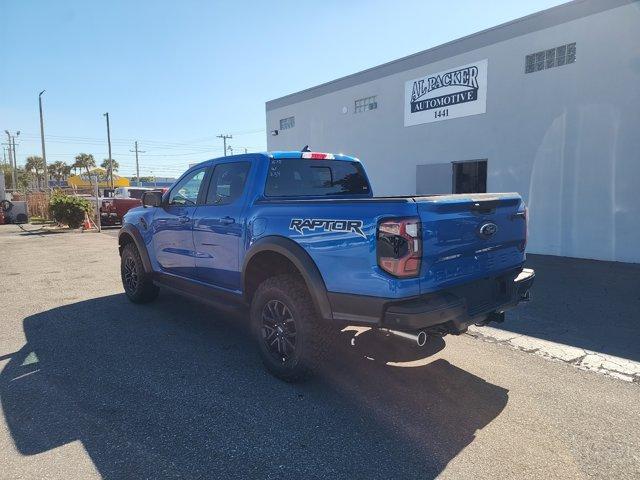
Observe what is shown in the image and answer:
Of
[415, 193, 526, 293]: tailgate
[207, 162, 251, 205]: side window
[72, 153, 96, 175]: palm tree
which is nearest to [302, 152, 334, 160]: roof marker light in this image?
[207, 162, 251, 205]: side window

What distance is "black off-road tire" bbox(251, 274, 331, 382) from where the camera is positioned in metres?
3.44

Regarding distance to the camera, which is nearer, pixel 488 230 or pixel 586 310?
pixel 488 230

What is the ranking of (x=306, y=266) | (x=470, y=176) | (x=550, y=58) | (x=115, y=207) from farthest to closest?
1. (x=115, y=207)
2. (x=470, y=176)
3. (x=550, y=58)
4. (x=306, y=266)

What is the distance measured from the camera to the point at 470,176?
38.2ft

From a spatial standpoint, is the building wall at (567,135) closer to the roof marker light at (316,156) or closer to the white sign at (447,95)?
the white sign at (447,95)

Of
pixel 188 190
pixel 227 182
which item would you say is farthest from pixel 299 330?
pixel 188 190

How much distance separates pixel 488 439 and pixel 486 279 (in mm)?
1184

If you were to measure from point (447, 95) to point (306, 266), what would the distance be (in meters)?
10.1

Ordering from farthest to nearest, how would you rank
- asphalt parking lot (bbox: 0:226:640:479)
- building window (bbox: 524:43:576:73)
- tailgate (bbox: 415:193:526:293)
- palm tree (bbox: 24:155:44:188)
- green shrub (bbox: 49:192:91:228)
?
palm tree (bbox: 24:155:44:188) → green shrub (bbox: 49:192:91:228) → building window (bbox: 524:43:576:73) → tailgate (bbox: 415:193:526:293) → asphalt parking lot (bbox: 0:226:640:479)

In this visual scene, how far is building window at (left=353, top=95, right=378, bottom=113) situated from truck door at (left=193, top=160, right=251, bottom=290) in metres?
10.3

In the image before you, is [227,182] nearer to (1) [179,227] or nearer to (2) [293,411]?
(1) [179,227]

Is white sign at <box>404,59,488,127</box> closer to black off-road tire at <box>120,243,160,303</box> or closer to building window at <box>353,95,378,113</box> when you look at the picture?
building window at <box>353,95,378,113</box>

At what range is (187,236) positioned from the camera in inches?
194

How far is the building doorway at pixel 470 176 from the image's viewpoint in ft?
37.2
